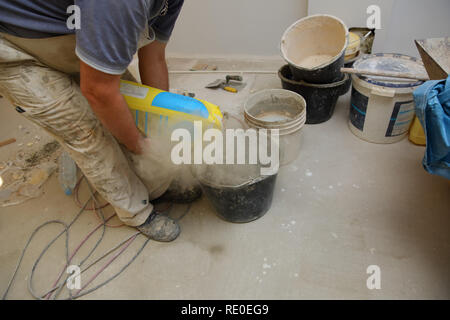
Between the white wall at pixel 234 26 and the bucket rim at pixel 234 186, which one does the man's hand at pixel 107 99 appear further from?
the white wall at pixel 234 26

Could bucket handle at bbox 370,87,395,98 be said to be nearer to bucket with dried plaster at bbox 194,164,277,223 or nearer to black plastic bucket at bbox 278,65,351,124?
black plastic bucket at bbox 278,65,351,124

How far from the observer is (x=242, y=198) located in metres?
1.28

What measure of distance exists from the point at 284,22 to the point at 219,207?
1.85 meters

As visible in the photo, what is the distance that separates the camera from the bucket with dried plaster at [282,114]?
155cm

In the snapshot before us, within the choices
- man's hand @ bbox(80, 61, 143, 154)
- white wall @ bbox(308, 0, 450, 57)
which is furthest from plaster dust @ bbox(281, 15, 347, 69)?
man's hand @ bbox(80, 61, 143, 154)

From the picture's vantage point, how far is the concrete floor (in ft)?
3.90

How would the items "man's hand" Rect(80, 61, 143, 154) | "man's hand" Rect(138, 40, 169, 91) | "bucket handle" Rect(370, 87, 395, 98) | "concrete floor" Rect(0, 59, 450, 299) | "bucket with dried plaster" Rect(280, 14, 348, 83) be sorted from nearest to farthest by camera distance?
"man's hand" Rect(80, 61, 143, 154), "concrete floor" Rect(0, 59, 450, 299), "man's hand" Rect(138, 40, 169, 91), "bucket handle" Rect(370, 87, 395, 98), "bucket with dried plaster" Rect(280, 14, 348, 83)

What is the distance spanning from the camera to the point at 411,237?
4.20 feet

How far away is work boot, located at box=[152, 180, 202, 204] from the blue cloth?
1040mm

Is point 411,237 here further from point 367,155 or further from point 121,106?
point 121,106

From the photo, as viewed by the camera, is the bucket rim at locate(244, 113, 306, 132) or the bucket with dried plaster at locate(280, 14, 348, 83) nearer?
the bucket rim at locate(244, 113, 306, 132)

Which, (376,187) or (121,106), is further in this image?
(376,187)

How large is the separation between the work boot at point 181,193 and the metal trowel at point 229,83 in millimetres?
1121
